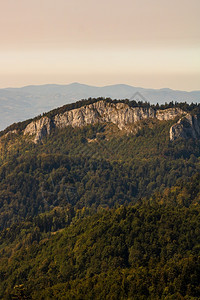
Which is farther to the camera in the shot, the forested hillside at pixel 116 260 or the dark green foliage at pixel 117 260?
the dark green foliage at pixel 117 260

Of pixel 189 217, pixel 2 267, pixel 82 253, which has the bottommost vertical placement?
pixel 2 267

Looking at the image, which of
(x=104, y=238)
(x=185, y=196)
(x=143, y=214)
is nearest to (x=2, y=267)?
(x=104, y=238)

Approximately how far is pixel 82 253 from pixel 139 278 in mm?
36362

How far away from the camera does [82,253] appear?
449ft

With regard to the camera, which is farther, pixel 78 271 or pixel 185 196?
pixel 185 196

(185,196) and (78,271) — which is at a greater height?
(185,196)

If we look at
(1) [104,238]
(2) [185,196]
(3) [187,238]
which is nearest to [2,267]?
(1) [104,238]

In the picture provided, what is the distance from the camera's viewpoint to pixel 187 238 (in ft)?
433

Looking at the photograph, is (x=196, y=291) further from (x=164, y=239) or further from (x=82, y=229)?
(x=82, y=229)

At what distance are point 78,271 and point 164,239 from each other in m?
26.7

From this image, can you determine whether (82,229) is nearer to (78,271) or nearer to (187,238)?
(78,271)

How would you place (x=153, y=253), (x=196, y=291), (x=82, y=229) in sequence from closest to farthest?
1. (x=196, y=291)
2. (x=153, y=253)
3. (x=82, y=229)

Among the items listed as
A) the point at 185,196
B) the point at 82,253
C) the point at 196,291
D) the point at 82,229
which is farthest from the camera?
the point at 185,196

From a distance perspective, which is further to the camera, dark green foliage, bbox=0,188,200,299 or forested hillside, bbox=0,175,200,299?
dark green foliage, bbox=0,188,200,299
